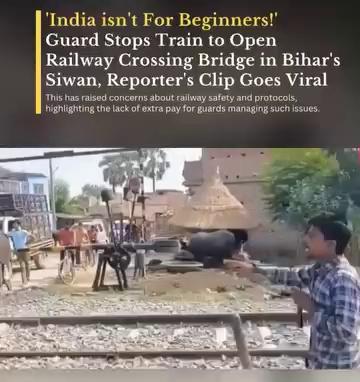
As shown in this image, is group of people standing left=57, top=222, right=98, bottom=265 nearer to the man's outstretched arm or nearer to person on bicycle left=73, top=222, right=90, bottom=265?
person on bicycle left=73, top=222, right=90, bottom=265

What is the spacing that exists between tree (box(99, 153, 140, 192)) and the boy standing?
22.0 inches

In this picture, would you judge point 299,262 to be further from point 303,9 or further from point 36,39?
point 36,39

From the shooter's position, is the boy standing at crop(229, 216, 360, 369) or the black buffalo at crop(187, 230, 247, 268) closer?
the boy standing at crop(229, 216, 360, 369)

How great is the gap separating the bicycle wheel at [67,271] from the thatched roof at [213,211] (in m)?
0.44

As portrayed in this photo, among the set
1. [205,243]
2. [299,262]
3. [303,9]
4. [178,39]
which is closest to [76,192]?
[205,243]

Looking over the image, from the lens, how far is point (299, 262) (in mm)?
2771

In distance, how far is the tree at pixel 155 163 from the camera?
2.77m

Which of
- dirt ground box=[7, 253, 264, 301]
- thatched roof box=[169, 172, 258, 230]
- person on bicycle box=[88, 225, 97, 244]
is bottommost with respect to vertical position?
dirt ground box=[7, 253, 264, 301]

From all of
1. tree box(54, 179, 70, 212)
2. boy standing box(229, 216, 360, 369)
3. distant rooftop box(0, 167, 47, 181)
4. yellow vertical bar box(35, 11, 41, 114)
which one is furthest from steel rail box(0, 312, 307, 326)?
yellow vertical bar box(35, 11, 41, 114)

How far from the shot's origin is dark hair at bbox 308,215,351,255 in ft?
8.99

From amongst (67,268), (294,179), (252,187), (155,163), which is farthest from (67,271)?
(294,179)

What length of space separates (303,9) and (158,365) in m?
1.54

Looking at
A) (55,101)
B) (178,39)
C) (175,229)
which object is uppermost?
(178,39)

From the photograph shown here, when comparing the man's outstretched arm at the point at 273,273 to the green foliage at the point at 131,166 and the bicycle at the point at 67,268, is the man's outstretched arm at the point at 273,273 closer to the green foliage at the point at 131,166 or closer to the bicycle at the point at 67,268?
the green foliage at the point at 131,166
